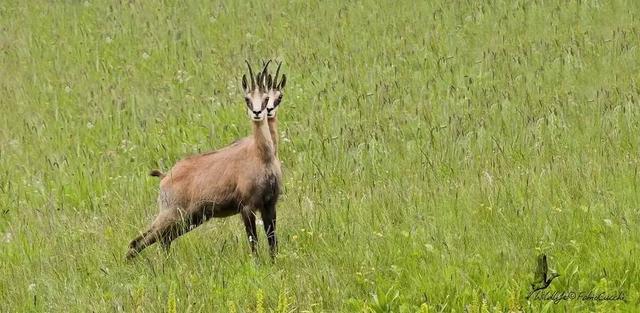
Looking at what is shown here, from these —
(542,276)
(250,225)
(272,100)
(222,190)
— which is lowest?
(542,276)

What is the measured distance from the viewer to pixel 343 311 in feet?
20.7

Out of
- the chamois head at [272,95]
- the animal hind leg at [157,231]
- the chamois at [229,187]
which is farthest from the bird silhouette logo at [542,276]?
the animal hind leg at [157,231]

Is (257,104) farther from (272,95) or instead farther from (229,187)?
(229,187)

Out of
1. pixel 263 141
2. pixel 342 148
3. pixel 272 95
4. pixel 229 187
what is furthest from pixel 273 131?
pixel 342 148

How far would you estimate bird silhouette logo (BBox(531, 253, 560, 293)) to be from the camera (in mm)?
6246

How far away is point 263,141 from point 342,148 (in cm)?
358

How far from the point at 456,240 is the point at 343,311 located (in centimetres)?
115

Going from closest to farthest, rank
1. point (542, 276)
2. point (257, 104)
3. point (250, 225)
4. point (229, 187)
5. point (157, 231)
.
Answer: point (542, 276) → point (257, 104) → point (250, 225) → point (229, 187) → point (157, 231)

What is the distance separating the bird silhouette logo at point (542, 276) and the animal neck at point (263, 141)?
2317mm

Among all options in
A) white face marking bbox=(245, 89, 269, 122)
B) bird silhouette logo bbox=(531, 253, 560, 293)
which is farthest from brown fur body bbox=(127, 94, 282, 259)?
bird silhouette logo bbox=(531, 253, 560, 293)

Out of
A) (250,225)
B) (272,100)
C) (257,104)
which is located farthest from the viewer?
(250,225)

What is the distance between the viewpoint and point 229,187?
7.87 m

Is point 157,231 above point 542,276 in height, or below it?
above

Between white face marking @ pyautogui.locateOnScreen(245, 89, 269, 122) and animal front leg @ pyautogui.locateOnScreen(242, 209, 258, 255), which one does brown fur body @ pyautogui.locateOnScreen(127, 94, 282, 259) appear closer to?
animal front leg @ pyautogui.locateOnScreen(242, 209, 258, 255)
